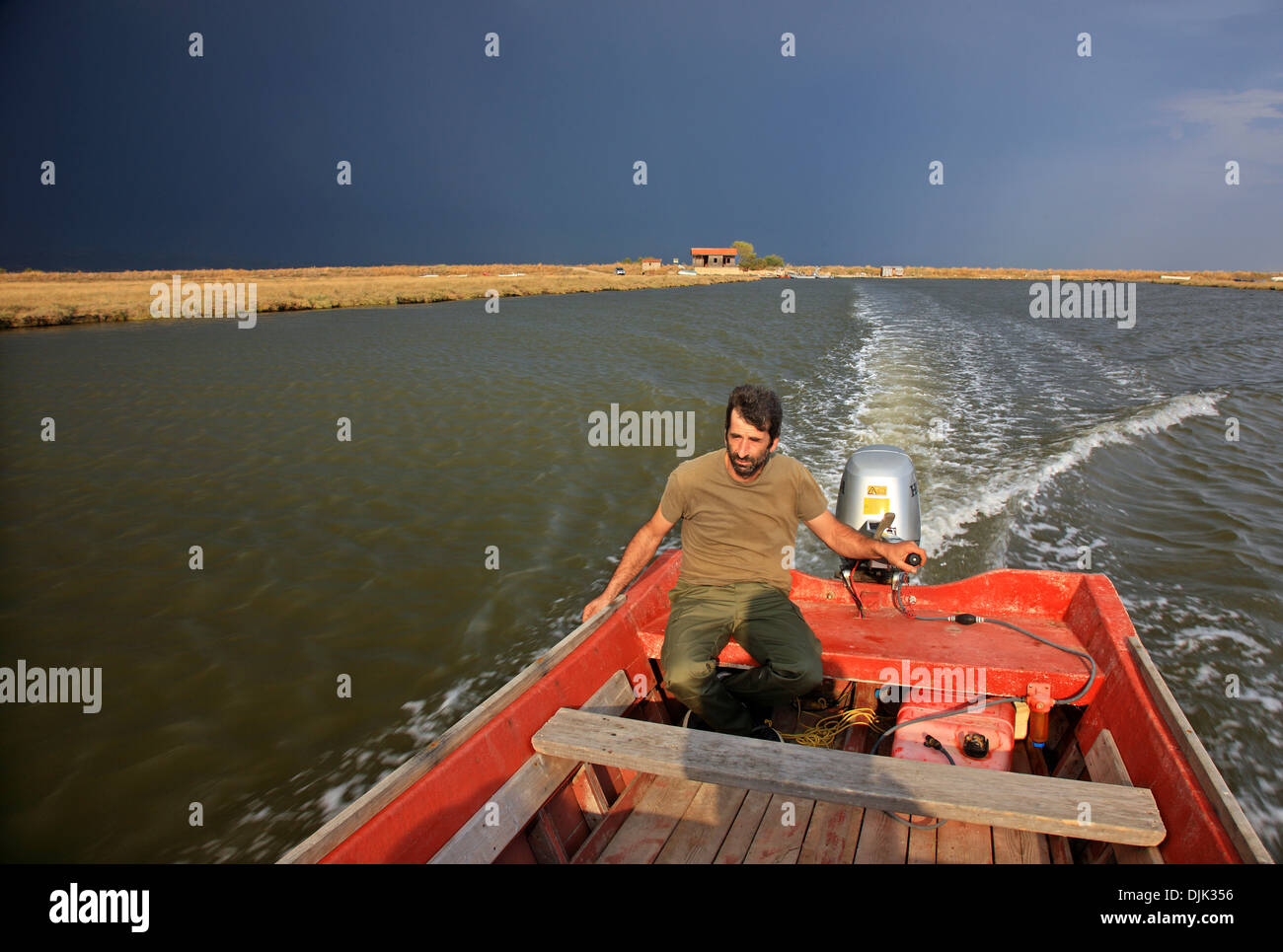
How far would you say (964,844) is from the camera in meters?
2.64

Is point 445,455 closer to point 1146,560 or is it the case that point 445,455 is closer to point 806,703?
point 806,703

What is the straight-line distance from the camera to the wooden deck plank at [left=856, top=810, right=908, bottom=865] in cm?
261

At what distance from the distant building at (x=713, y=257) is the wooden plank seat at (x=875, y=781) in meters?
118

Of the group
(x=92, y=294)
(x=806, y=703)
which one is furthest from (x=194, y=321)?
(x=806, y=703)

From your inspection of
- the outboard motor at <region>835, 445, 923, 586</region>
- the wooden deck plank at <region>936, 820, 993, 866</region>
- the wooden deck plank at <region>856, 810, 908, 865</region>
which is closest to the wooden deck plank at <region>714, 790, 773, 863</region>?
the wooden deck plank at <region>856, 810, 908, 865</region>

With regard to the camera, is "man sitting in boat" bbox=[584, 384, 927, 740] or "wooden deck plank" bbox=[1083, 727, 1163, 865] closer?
"wooden deck plank" bbox=[1083, 727, 1163, 865]

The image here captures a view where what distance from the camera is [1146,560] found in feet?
22.2

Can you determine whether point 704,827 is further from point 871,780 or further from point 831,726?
point 831,726

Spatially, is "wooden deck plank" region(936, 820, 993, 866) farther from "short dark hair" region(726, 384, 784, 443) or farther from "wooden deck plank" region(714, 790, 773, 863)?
"short dark hair" region(726, 384, 784, 443)

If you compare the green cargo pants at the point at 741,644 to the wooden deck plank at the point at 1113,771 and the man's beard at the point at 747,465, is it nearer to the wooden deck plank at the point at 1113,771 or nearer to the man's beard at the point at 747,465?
the man's beard at the point at 747,465

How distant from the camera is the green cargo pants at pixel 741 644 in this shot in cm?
338

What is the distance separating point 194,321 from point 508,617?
96.0 ft

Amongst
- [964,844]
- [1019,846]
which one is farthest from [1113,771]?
[964,844]
